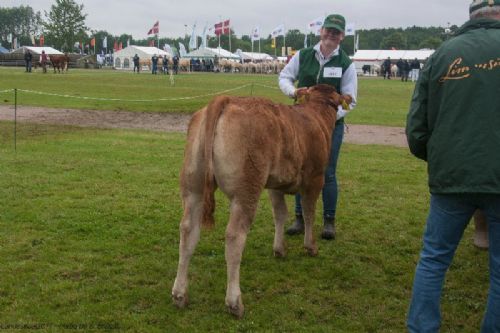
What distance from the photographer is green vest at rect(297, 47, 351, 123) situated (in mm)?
6480

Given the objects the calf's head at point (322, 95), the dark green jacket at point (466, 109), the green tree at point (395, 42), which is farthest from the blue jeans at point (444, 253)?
the green tree at point (395, 42)

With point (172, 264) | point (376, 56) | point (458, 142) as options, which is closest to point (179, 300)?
point (172, 264)

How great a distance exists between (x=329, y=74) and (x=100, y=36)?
157 meters

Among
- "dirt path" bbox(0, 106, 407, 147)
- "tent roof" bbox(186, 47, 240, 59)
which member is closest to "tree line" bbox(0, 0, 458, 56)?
"tent roof" bbox(186, 47, 240, 59)

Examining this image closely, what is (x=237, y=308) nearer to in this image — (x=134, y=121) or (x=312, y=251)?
(x=312, y=251)

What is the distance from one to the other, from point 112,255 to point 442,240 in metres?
3.57

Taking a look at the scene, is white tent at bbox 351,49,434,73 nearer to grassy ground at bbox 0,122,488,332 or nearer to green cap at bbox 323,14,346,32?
grassy ground at bbox 0,122,488,332

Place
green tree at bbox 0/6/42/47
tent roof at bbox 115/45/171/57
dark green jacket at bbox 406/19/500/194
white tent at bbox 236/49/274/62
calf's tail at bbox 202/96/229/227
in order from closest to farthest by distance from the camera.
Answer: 1. dark green jacket at bbox 406/19/500/194
2. calf's tail at bbox 202/96/229/227
3. tent roof at bbox 115/45/171/57
4. white tent at bbox 236/49/274/62
5. green tree at bbox 0/6/42/47

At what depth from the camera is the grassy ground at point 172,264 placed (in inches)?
178

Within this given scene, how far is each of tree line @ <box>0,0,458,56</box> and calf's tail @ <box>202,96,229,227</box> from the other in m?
69.9

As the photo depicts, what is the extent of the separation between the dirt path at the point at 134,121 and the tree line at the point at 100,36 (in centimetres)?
5669

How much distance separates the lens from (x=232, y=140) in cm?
435

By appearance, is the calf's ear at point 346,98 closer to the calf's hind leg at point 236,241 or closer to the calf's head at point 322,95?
the calf's head at point 322,95

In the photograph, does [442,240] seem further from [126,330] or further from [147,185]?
[147,185]
